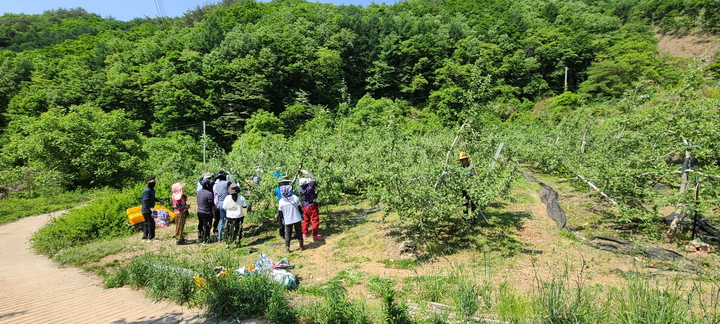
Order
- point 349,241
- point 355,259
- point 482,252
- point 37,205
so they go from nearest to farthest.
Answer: point 482,252 → point 355,259 → point 349,241 → point 37,205

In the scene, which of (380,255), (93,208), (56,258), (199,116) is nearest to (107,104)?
(199,116)

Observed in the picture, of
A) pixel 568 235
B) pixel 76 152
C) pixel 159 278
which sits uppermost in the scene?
pixel 76 152

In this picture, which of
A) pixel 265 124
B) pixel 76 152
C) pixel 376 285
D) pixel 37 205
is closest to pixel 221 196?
pixel 376 285

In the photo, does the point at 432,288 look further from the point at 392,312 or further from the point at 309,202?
the point at 309,202

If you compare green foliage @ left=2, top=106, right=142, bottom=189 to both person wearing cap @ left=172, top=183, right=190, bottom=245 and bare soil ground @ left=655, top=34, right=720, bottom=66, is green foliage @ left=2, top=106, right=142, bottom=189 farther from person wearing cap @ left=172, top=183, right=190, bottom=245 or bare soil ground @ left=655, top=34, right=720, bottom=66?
bare soil ground @ left=655, top=34, right=720, bottom=66

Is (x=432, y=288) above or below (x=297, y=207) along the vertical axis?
below

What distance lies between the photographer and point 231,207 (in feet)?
23.6

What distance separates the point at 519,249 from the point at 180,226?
24.9 feet

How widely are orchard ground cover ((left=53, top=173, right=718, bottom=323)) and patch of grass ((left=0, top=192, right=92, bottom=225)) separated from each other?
28.2 feet

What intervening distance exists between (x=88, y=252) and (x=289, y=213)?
4.72m

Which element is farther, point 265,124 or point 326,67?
point 326,67

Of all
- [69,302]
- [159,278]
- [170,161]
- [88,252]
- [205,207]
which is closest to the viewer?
[69,302]

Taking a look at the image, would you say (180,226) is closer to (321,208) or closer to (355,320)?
(321,208)

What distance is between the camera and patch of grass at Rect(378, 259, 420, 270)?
229 inches
